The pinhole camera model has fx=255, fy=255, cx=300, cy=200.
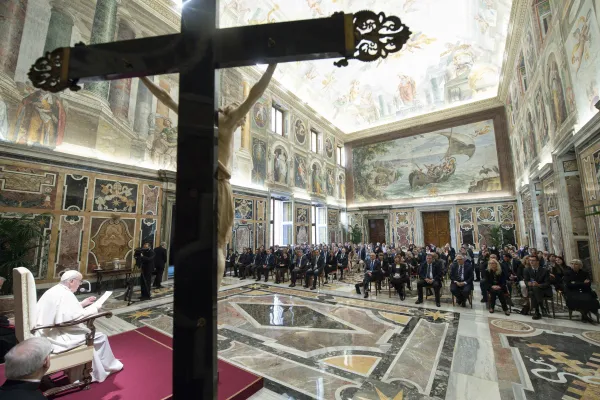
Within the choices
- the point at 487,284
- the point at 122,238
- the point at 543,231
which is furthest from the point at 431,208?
the point at 122,238

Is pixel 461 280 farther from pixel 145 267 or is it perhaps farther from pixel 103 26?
pixel 103 26

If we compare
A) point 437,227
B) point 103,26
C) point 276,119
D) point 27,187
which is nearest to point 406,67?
point 276,119

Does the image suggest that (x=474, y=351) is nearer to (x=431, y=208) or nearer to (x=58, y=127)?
(x=58, y=127)

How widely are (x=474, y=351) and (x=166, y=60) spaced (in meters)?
5.12

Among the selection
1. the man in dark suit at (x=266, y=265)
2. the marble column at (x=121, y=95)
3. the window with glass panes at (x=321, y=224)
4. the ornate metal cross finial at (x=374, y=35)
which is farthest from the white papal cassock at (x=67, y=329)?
the window with glass panes at (x=321, y=224)

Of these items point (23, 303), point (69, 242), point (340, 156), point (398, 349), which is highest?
point (340, 156)

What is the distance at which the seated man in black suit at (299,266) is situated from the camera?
893cm

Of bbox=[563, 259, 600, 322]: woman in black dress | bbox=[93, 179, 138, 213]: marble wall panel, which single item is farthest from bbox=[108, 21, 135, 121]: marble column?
bbox=[563, 259, 600, 322]: woman in black dress

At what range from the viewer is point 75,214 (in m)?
7.59

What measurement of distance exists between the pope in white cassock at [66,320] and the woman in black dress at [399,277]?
6.30 metres

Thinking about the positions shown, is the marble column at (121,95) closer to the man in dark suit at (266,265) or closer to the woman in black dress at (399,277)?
the man in dark suit at (266,265)

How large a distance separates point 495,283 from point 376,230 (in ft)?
48.5

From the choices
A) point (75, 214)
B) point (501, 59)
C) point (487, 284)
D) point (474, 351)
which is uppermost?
point (501, 59)

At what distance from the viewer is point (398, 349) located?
3943mm
